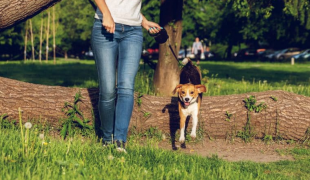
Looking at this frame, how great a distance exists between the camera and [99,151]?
171 inches

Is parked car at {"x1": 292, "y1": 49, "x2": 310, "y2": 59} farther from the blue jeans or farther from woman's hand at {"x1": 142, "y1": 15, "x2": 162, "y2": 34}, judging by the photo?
the blue jeans

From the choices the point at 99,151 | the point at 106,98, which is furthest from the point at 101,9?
the point at 99,151

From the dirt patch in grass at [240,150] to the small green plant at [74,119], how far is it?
108 cm

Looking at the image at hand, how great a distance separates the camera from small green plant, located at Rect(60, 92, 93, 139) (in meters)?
5.90

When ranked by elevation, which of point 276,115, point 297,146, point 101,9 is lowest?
point 297,146

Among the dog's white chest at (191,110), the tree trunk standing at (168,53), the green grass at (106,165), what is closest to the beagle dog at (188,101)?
the dog's white chest at (191,110)

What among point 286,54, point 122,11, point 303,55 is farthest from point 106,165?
point 286,54

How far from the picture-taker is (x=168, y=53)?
930cm

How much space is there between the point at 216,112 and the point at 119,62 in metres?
2.28

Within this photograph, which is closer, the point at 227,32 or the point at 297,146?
the point at 297,146

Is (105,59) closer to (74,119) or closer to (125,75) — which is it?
(125,75)

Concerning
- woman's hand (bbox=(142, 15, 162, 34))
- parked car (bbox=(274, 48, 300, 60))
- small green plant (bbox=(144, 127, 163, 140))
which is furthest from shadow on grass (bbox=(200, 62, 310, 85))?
parked car (bbox=(274, 48, 300, 60))

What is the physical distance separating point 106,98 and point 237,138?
8.28 ft

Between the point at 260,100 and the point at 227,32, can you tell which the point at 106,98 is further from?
the point at 227,32
